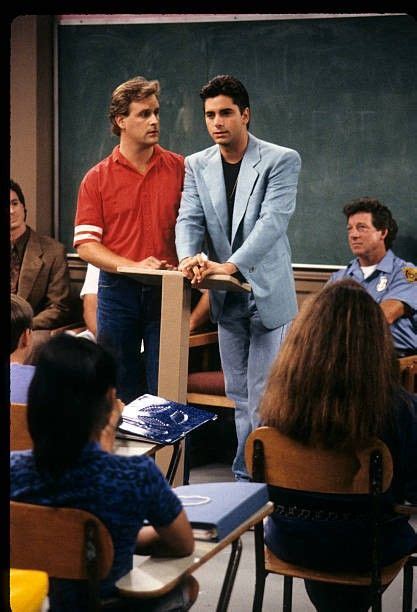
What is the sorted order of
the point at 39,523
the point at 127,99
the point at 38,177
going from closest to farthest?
the point at 39,523
the point at 127,99
the point at 38,177

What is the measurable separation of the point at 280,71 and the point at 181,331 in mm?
2539

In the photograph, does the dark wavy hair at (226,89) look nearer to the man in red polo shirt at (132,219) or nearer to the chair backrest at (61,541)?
the man in red polo shirt at (132,219)

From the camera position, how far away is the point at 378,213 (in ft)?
15.8

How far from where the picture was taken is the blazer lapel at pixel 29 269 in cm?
513

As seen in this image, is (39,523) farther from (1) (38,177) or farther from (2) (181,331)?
(1) (38,177)

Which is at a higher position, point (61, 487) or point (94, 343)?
point (94, 343)

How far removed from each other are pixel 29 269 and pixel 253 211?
174 centimetres

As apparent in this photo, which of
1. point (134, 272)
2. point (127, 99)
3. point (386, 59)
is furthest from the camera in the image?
point (386, 59)

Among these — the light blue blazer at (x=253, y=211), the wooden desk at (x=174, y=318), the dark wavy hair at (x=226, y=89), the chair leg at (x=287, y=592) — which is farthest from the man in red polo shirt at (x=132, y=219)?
the chair leg at (x=287, y=592)

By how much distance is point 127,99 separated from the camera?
12.7 feet

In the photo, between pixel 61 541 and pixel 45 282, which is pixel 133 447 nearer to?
pixel 61 541

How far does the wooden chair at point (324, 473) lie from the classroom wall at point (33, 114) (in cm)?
367

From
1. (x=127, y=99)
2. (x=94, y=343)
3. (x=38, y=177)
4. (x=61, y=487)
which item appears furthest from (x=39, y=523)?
(x=38, y=177)

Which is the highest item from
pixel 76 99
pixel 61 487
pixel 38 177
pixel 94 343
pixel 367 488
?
pixel 76 99
